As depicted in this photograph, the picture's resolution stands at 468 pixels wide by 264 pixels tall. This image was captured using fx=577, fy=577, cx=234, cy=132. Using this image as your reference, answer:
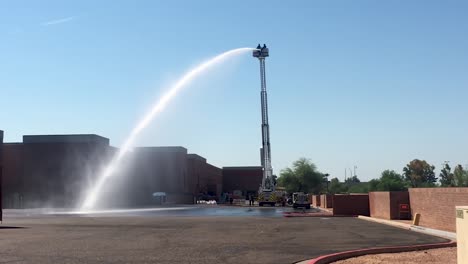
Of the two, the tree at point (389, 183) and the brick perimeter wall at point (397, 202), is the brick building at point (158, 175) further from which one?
the brick perimeter wall at point (397, 202)

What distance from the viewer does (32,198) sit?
338ft

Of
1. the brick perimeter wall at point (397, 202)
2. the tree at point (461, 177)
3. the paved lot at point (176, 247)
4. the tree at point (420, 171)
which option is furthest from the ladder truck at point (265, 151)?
the tree at point (420, 171)

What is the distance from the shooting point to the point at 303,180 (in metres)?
154

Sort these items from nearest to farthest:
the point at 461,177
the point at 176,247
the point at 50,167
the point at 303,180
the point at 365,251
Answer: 1. the point at 365,251
2. the point at 176,247
3. the point at 461,177
4. the point at 50,167
5. the point at 303,180

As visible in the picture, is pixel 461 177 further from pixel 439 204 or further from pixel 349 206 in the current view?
pixel 439 204

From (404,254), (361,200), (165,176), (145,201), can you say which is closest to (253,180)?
(165,176)

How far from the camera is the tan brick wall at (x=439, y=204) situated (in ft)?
73.5

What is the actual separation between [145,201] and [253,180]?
213 ft

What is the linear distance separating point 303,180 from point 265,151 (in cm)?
7042

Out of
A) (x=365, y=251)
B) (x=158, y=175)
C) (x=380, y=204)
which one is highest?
(x=158, y=175)

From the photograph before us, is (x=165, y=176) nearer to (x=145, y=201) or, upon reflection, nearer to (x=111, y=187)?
(x=145, y=201)

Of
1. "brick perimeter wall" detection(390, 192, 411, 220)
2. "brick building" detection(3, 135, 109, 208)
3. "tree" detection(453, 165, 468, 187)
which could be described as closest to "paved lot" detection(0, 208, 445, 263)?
"brick perimeter wall" detection(390, 192, 411, 220)

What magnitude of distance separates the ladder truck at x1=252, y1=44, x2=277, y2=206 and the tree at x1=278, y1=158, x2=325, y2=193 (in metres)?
67.7

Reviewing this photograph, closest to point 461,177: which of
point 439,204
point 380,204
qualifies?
point 380,204
